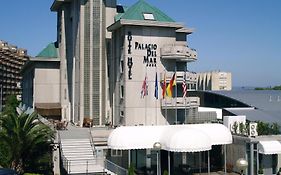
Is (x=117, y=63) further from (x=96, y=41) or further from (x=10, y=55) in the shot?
(x=10, y=55)

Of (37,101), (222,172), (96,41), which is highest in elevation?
(96,41)

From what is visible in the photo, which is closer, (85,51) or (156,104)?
(156,104)

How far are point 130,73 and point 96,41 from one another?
24.7 ft

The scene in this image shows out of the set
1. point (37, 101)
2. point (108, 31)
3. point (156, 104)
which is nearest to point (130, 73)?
point (156, 104)

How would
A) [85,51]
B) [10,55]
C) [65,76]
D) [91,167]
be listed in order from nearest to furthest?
[91,167] < [85,51] < [65,76] < [10,55]

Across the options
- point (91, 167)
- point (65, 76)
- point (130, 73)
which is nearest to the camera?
point (91, 167)

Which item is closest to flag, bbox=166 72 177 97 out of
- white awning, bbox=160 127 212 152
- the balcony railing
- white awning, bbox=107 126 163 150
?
the balcony railing

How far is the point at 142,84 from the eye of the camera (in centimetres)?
4134

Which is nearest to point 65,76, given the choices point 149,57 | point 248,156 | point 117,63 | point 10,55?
point 117,63

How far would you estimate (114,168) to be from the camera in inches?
1225

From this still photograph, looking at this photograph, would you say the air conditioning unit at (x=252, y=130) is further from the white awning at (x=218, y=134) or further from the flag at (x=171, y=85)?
the flag at (x=171, y=85)

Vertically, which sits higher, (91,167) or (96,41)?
(96,41)

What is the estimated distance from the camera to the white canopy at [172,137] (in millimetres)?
30234

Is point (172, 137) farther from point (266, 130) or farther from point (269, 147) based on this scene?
point (266, 130)
